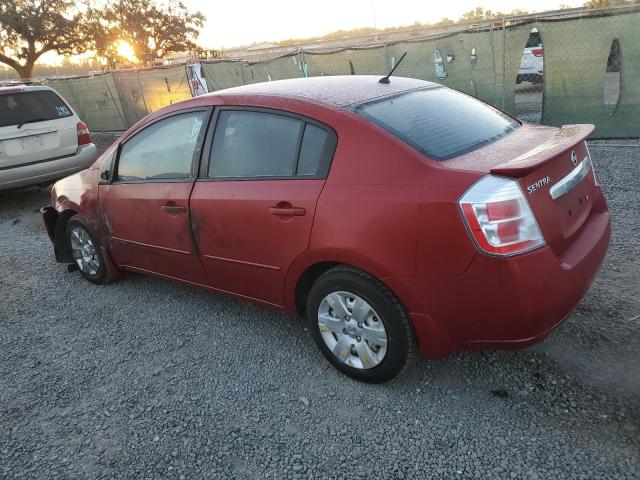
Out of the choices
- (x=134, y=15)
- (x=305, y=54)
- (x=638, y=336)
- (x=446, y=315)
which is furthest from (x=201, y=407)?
(x=134, y=15)

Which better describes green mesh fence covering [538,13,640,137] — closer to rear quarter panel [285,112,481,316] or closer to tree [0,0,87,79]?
rear quarter panel [285,112,481,316]

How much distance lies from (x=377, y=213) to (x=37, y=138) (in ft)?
21.8

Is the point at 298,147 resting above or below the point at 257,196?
above

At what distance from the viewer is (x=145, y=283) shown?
4617mm

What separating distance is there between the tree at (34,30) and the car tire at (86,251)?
23.2 meters

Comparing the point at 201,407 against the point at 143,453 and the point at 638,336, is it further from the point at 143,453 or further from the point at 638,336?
the point at 638,336

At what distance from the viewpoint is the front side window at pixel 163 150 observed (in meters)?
3.44

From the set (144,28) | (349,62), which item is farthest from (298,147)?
(144,28)

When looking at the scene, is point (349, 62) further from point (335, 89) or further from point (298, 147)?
point (298, 147)

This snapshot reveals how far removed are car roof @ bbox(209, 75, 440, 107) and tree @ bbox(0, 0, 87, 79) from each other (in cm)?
2482

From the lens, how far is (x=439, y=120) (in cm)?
289

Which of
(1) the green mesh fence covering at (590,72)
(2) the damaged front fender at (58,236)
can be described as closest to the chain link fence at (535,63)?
(1) the green mesh fence covering at (590,72)

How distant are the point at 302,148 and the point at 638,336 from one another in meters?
2.22

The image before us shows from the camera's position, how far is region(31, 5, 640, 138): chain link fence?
713cm
